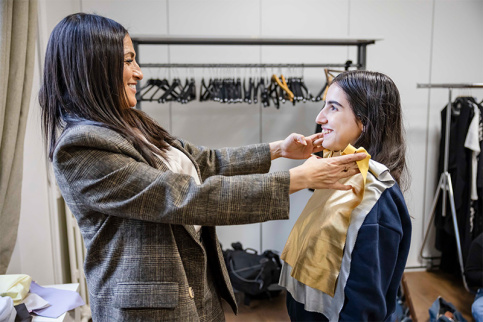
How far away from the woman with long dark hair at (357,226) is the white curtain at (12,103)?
1289 mm

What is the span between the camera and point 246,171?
139 cm

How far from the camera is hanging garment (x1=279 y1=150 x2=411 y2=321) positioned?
1.04m

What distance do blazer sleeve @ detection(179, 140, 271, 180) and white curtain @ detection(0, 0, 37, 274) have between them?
0.89 m

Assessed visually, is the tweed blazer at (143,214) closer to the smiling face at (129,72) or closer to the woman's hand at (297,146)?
the smiling face at (129,72)

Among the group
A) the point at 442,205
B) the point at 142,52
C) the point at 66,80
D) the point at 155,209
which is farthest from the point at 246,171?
the point at 442,205

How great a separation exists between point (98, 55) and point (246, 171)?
0.64 metres

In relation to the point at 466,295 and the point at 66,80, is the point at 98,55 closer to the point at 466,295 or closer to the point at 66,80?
the point at 66,80

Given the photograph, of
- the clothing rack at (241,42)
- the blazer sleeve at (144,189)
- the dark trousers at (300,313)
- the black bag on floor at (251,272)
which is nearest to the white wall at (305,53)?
Result: the clothing rack at (241,42)

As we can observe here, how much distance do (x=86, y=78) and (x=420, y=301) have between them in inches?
107

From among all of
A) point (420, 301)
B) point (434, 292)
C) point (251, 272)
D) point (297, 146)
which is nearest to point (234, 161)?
point (297, 146)

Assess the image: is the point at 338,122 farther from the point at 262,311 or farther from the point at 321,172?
the point at 262,311

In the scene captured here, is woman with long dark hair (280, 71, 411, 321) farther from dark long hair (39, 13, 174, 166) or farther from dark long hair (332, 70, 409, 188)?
dark long hair (39, 13, 174, 166)

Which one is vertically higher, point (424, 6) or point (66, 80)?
point (424, 6)

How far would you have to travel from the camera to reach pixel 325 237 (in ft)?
3.73
